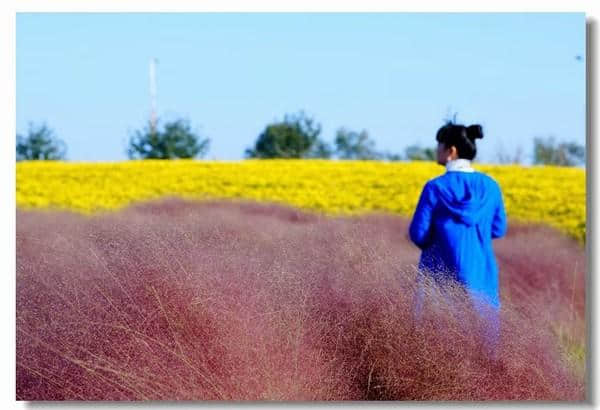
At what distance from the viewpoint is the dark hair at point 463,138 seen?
13.3 feet

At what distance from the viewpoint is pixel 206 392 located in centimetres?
317

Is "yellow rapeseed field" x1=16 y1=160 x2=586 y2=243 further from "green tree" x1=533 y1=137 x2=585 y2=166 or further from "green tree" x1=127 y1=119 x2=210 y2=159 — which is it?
"green tree" x1=533 y1=137 x2=585 y2=166

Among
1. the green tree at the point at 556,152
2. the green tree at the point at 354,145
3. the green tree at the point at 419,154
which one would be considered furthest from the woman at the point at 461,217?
the green tree at the point at 419,154

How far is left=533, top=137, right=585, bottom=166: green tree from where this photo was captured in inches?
326

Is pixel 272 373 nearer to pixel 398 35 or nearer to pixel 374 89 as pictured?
pixel 398 35

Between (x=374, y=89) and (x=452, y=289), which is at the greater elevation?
(x=374, y=89)

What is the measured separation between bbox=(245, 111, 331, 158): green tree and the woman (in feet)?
15.1

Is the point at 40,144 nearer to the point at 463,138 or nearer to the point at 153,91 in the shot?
the point at 153,91

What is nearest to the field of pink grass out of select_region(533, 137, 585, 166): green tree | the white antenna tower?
the white antenna tower

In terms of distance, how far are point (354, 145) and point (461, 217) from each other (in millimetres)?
7495

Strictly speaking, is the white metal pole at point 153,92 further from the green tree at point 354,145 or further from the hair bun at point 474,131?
the hair bun at point 474,131

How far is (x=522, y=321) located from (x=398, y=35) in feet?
6.01
